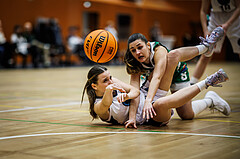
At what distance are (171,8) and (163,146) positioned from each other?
2085 centimetres

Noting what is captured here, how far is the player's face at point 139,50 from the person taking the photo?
9.92 ft

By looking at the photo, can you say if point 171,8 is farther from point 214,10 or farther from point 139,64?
point 139,64

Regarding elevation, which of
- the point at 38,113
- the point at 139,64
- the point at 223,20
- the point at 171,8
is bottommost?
the point at 38,113

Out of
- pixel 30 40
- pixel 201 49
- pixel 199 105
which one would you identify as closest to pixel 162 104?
pixel 199 105

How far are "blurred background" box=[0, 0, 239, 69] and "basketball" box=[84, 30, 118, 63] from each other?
9336 millimetres

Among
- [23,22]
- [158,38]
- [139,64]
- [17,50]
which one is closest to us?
[139,64]

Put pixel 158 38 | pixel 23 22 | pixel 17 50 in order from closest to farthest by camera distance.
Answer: pixel 17 50 < pixel 23 22 < pixel 158 38

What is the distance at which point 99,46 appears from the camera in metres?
3.34

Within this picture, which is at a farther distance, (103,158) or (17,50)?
(17,50)

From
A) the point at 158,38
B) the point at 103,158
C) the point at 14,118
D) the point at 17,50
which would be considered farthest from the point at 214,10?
the point at 158,38

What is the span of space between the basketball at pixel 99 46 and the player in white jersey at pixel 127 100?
43cm

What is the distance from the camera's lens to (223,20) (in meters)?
4.45

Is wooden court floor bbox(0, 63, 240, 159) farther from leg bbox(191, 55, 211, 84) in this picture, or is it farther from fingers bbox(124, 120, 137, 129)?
leg bbox(191, 55, 211, 84)

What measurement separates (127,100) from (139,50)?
43 centimetres
